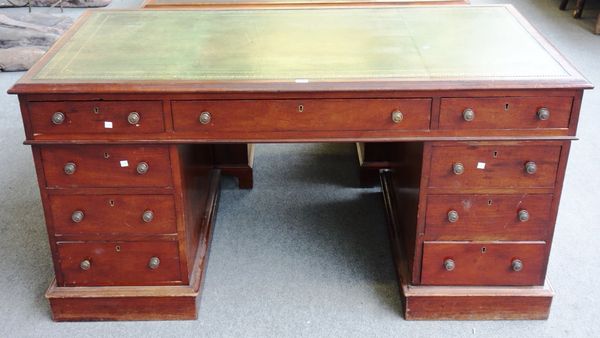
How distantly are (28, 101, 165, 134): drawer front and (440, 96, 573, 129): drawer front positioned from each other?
81 cm

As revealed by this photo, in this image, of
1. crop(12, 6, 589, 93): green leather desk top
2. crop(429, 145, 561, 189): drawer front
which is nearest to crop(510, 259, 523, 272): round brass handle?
crop(429, 145, 561, 189): drawer front

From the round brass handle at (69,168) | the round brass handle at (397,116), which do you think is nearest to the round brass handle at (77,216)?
the round brass handle at (69,168)

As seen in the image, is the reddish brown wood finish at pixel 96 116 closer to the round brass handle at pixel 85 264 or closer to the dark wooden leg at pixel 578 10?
the round brass handle at pixel 85 264

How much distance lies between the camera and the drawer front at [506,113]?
190 cm

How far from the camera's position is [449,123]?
194 centimetres

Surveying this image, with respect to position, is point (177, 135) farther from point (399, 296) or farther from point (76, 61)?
point (399, 296)

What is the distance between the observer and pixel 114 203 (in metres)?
2.07

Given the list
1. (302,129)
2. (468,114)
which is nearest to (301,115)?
(302,129)

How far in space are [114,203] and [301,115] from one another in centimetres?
63

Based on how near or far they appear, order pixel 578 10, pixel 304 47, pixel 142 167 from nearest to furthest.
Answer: pixel 142 167 → pixel 304 47 → pixel 578 10

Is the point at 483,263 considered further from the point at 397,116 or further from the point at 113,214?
the point at 113,214

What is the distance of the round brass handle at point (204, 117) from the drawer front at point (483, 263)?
0.77 m

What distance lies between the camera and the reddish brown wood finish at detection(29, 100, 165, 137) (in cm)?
190

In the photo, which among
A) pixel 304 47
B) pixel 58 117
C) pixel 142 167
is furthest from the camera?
pixel 304 47
